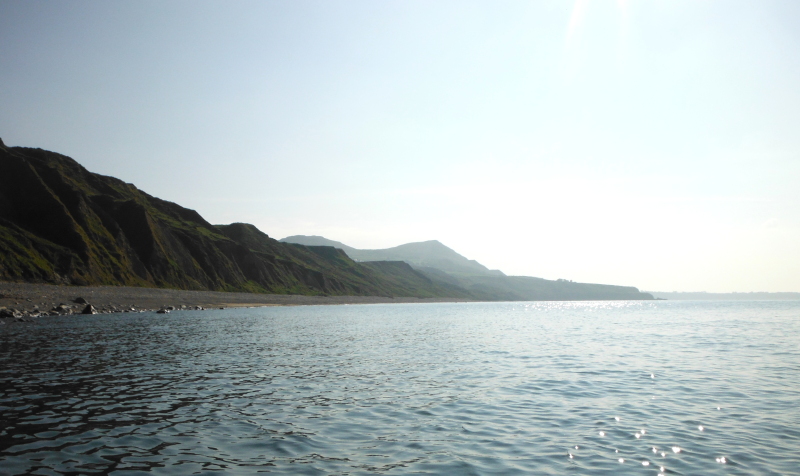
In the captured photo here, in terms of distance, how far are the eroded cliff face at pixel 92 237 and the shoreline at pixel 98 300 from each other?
21.3 feet

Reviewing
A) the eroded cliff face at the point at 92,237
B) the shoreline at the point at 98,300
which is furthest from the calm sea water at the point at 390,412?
the eroded cliff face at the point at 92,237

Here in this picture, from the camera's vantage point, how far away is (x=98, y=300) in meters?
89.3

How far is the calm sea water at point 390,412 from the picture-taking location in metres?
13.6

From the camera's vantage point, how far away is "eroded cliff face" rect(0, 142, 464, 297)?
101000 mm

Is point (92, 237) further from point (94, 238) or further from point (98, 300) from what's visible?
point (98, 300)

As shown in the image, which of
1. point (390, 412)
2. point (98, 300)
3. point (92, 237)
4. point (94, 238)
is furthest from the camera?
point (94, 238)

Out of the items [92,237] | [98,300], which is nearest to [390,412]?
[98,300]

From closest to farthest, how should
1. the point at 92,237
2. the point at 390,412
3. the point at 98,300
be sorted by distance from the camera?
the point at 390,412, the point at 98,300, the point at 92,237

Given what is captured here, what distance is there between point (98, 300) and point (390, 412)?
88.6 meters

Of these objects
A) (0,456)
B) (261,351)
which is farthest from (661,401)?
(261,351)

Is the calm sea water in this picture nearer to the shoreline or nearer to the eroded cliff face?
the shoreline

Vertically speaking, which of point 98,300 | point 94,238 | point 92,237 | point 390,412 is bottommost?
point 390,412

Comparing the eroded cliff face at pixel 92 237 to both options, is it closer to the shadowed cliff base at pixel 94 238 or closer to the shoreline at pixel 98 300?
the shadowed cliff base at pixel 94 238

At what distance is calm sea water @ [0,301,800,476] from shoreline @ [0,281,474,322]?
38064mm
